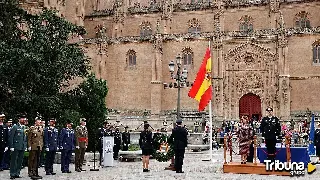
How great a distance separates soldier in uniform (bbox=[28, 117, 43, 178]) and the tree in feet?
18.4

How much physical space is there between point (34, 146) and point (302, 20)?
39387 mm

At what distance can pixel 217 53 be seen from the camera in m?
46.2

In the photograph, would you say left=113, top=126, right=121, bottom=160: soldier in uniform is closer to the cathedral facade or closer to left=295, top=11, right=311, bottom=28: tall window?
the cathedral facade

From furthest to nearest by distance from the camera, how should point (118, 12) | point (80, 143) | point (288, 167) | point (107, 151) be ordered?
1. point (118, 12)
2. point (107, 151)
3. point (80, 143)
4. point (288, 167)

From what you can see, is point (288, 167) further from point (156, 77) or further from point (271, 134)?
point (156, 77)

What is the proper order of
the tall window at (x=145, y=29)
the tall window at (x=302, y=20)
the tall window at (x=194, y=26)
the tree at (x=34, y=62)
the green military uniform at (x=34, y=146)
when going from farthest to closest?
the tall window at (x=145, y=29), the tall window at (x=194, y=26), the tall window at (x=302, y=20), the tree at (x=34, y=62), the green military uniform at (x=34, y=146)

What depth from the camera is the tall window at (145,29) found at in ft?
176

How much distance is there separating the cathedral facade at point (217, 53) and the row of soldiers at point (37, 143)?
26.0 metres

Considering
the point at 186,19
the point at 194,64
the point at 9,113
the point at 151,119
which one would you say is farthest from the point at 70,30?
the point at 186,19

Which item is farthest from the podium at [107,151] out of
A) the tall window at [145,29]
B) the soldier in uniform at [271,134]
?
the tall window at [145,29]

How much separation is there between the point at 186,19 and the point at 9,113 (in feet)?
112

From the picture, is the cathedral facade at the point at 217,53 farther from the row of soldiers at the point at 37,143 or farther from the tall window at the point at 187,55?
the row of soldiers at the point at 37,143

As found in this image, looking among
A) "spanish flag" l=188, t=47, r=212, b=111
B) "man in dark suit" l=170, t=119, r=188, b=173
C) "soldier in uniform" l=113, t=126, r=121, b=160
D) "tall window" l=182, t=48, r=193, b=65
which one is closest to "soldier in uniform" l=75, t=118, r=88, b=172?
"man in dark suit" l=170, t=119, r=188, b=173

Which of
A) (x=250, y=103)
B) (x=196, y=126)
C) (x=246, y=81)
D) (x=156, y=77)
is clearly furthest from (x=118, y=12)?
(x=196, y=126)
